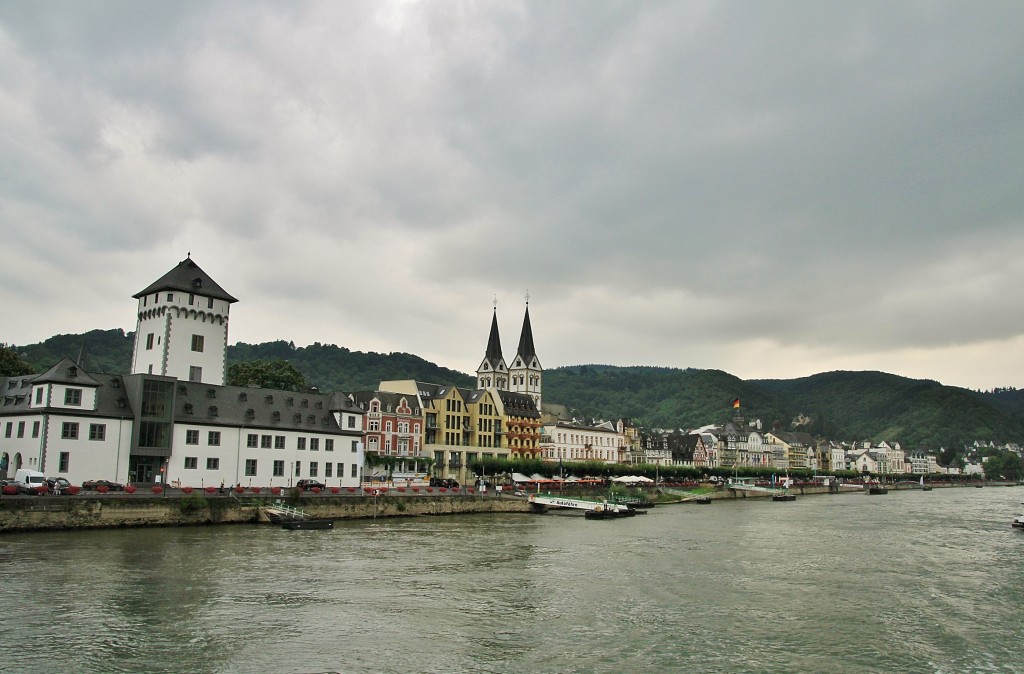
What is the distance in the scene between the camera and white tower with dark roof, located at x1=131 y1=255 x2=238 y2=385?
83.1 metres

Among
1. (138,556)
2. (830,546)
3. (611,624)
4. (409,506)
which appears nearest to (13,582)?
(138,556)

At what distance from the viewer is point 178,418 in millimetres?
72312

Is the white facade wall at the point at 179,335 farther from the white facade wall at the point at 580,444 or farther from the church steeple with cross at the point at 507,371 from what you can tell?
the church steeple with cross at the point at 507,371

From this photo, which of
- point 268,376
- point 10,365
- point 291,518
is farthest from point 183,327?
point 268,376

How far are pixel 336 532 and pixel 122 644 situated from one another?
118 feet

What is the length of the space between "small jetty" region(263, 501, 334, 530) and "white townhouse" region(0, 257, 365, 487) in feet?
32.0

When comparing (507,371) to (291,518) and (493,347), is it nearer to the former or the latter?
(493,347)

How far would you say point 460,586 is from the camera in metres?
38.2

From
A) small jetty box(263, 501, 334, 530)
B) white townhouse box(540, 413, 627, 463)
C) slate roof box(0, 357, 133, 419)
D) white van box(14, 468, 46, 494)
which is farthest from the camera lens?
white townhouse box(540, 413, 627, 463)

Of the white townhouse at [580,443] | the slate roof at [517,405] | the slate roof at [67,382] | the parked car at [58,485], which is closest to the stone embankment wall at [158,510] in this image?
the parked car at [58,485]

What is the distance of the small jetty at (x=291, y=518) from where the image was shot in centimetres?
6272

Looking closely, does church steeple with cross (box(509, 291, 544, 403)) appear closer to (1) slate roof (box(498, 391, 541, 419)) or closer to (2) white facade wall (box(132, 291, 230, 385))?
(1) slate roof (box(498, 391, 541, 419))

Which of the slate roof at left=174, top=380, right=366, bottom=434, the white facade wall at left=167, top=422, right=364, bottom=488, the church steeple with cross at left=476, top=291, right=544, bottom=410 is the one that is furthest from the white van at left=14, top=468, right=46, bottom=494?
the church steeple with cross at left=476, top=291, right=544, bottom=410

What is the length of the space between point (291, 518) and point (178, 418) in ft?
52.4
